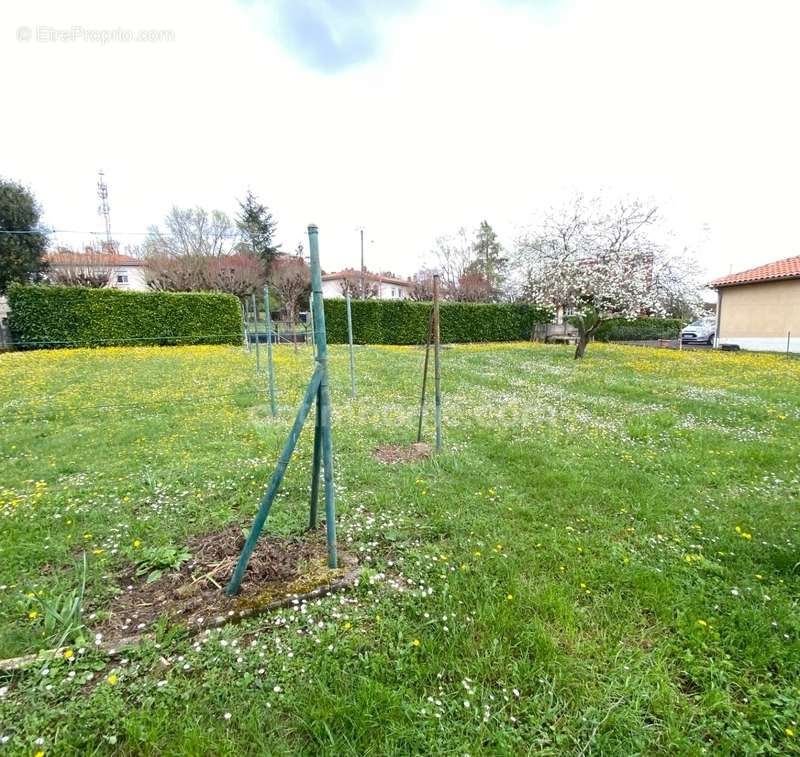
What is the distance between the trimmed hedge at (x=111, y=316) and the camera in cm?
1366

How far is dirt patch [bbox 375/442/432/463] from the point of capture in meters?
4.30

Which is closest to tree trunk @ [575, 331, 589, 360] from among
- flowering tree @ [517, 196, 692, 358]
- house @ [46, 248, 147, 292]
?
flowering tree @ [517, 196, 692, 358]

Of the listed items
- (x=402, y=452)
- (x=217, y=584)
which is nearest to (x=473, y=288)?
(x=402, y=452)

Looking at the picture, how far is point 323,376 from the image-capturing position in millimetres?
2250

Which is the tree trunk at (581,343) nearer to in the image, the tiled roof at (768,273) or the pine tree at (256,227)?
the tiled roof at (768,273)

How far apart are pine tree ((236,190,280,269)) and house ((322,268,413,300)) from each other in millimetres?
4995

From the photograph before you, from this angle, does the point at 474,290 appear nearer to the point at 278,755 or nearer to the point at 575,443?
the point at 575,443

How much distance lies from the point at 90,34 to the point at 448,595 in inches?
318

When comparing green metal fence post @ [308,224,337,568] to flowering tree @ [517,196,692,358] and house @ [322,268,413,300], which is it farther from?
house @ [322,268,413,300]

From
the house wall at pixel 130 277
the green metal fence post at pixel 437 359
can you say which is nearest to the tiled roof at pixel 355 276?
the house wall at pixel 130 277

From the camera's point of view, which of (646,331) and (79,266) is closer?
(79,266)

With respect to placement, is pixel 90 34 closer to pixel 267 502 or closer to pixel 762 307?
pixel 267 502

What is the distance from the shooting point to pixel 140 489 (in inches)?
137

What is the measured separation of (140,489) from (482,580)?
3.12 m
